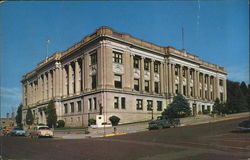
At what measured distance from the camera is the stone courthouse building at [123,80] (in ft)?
129

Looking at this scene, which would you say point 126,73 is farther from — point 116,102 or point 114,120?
point 114,120

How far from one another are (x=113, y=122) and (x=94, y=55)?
1174 centimetres

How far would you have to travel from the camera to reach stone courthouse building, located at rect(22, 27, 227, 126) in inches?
1554

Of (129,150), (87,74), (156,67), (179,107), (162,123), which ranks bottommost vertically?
(162,123)

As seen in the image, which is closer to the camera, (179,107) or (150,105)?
(179,107)

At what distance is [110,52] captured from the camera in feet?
132

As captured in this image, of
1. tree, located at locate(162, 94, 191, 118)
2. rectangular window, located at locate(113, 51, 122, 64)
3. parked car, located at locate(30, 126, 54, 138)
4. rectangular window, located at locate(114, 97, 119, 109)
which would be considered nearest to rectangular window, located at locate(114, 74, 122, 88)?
rectangular window, located at locate(114, 97, 119, 109)

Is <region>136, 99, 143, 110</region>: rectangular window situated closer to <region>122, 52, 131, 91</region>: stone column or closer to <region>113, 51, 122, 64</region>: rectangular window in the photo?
<region>122, 52, 131, 91</region>: stone column

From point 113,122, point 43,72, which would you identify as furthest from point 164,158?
point 43,72

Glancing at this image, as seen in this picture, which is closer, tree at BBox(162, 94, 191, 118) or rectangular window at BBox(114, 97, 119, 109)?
tree at BBox(162, 94, 191, 118)

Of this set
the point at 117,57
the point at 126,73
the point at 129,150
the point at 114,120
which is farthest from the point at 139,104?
the point at 129,150

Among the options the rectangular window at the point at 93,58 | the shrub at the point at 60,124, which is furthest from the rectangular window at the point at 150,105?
the shrub at the point at 60,124

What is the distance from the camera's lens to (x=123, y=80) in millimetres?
42000

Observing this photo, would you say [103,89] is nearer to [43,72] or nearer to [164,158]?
[43,72]
